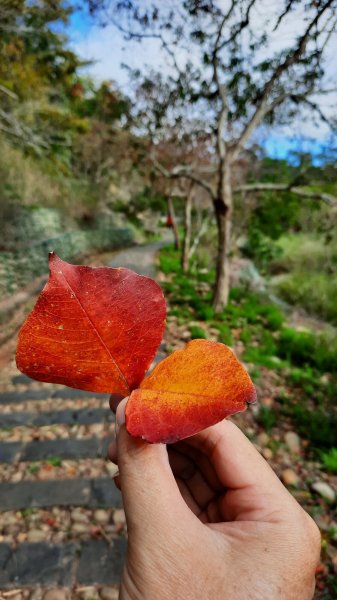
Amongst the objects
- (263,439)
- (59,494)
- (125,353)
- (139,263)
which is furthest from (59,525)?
(139,263)

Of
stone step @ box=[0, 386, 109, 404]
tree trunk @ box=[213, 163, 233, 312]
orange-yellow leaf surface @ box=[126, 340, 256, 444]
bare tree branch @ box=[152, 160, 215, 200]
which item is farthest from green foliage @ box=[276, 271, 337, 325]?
orange-yellow leaf surface @ box=[126, 340, 256, 444]

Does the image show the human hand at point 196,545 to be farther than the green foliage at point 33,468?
No

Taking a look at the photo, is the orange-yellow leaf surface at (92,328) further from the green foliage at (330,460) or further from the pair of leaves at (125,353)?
the green foliage at (330,460)

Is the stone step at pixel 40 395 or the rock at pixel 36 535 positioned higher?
the stone step at pixel 40 395

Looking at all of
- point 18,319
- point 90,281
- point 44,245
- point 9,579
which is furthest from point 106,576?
point 44,245

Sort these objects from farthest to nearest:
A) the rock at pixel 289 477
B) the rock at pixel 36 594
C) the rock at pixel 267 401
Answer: the rock at pixel 267 401 < the rock at pixel 289 477 < the rock at pixel 36 594

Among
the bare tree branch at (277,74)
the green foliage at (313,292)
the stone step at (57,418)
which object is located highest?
the bare tree branch at (277,74)

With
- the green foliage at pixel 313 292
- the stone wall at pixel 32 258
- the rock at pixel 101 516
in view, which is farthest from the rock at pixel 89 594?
the green foliage at pixel 313 292
